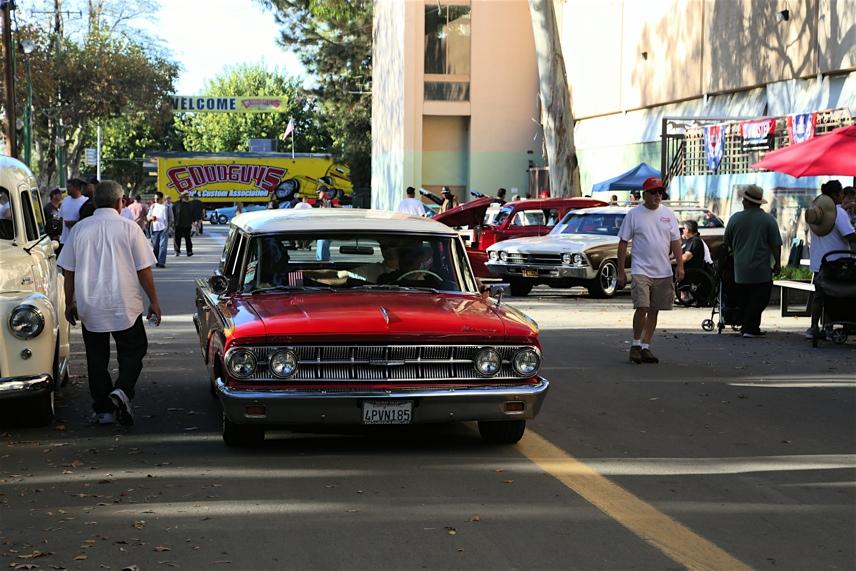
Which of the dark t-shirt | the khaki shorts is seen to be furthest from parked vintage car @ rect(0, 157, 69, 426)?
the dark t-shirt

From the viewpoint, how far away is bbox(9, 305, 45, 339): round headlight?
905cm

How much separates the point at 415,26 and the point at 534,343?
47.8 meters

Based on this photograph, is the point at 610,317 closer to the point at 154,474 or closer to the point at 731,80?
the point at 154,474

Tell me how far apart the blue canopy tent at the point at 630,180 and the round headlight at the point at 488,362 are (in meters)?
28.3

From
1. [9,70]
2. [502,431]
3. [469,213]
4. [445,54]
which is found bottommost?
[502,431]

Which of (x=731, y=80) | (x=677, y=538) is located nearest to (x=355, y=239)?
(x=677, y=538)

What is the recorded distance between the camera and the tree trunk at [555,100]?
114 ft

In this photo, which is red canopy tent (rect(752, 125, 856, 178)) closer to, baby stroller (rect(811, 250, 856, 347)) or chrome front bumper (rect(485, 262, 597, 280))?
baby stroller (rect(811, 250, 856, 347))

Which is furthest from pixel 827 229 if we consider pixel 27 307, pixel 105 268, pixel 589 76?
pixel 589 76

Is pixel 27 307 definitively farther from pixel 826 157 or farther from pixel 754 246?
pixel 826 157

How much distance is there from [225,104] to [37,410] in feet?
258

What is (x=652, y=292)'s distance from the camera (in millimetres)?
13742

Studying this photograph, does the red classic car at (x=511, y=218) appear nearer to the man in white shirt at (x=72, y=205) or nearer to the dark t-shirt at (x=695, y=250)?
the dark t-shirt at (x=695, y=250)

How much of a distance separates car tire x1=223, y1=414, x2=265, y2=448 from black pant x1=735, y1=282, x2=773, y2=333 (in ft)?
31.8
